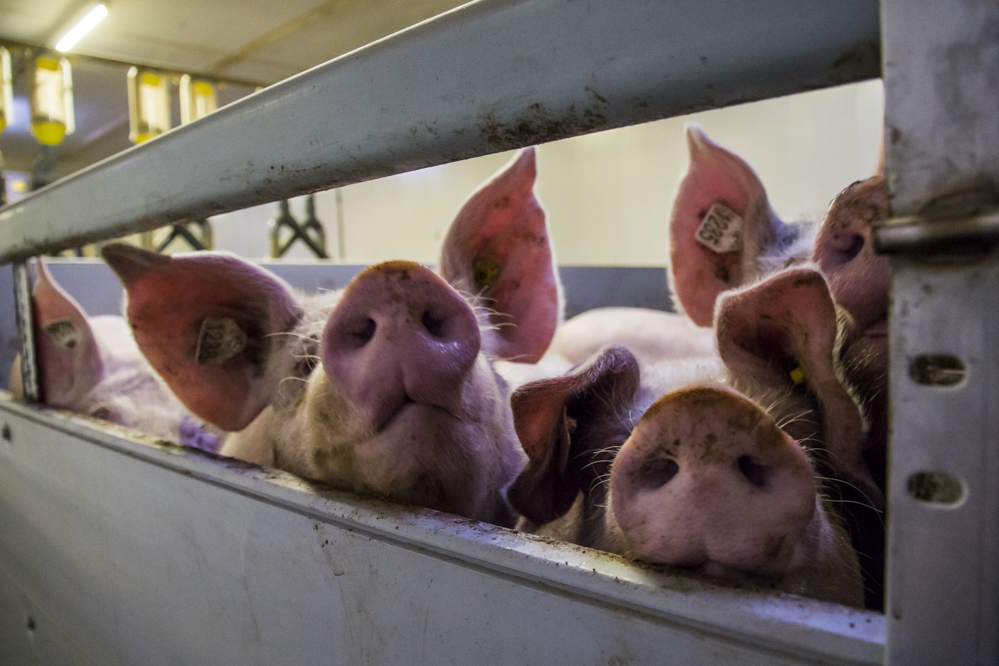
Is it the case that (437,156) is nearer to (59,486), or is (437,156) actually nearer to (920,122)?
(920,122)

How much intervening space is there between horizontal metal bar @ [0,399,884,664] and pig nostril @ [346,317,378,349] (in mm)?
214

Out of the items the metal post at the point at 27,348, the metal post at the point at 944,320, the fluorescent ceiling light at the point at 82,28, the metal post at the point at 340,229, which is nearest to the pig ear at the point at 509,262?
the metal post at the point at 944,320

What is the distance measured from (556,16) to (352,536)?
25.6 inches

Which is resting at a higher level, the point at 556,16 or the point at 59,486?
the point at 556,16

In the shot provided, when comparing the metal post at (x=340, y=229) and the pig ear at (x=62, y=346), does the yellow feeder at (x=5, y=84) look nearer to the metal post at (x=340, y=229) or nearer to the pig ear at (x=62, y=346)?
the pig ear at (x=62, y=346)

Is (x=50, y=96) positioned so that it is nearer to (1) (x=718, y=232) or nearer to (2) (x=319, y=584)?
(1) (x=718, y=232)

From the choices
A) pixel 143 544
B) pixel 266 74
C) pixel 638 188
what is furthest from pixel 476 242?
pixel 266 74

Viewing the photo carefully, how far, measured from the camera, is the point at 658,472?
27.7 inches

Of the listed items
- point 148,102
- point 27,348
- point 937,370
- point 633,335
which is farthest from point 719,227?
point 148,102

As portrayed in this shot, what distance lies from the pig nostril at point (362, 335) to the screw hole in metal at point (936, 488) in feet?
2.33

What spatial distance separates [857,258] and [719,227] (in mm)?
697

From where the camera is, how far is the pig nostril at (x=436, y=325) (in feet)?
3.13

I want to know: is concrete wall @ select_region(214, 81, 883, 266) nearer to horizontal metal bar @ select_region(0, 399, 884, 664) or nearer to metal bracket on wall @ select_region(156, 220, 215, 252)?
metal bracket on wall @ select_region(156, 220, 215, 252)

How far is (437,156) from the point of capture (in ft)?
2.23
